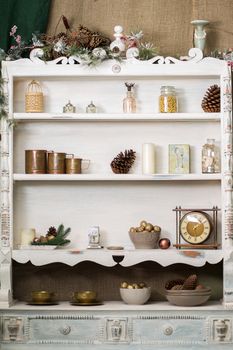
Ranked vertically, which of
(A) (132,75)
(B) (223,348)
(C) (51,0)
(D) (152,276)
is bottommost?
(B) (223,348)

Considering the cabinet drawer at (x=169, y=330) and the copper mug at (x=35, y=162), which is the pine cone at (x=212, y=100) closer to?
Result: the copper mug at (x=35, y=162)

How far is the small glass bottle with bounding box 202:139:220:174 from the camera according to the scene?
5488 mm

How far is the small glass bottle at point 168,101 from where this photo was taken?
5508 mm

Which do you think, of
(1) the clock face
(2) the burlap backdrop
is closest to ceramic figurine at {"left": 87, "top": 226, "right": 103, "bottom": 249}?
(1) the clock face

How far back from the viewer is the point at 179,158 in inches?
219

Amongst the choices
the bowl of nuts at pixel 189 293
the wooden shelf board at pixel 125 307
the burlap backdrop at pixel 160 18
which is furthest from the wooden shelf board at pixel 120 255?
the burlap backdrop at pixel 160 18

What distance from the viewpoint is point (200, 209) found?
5.52 meters

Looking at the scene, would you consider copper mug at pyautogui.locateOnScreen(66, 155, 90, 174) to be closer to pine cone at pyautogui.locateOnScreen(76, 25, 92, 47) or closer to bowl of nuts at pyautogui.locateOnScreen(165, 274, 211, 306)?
pine cone at pyautogui.locateOnScreen(76, 25, 92, 47)

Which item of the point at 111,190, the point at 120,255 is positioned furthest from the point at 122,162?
the point at 120,255

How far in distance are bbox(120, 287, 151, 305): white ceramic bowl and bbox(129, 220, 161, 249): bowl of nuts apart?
0.27 m

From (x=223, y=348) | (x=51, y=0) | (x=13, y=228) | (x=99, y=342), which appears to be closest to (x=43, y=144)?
(x=13, y=228)

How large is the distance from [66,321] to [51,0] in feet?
6.88

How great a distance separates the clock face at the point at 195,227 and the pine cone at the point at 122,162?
1.58 feet

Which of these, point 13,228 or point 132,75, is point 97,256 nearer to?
point 13,228
